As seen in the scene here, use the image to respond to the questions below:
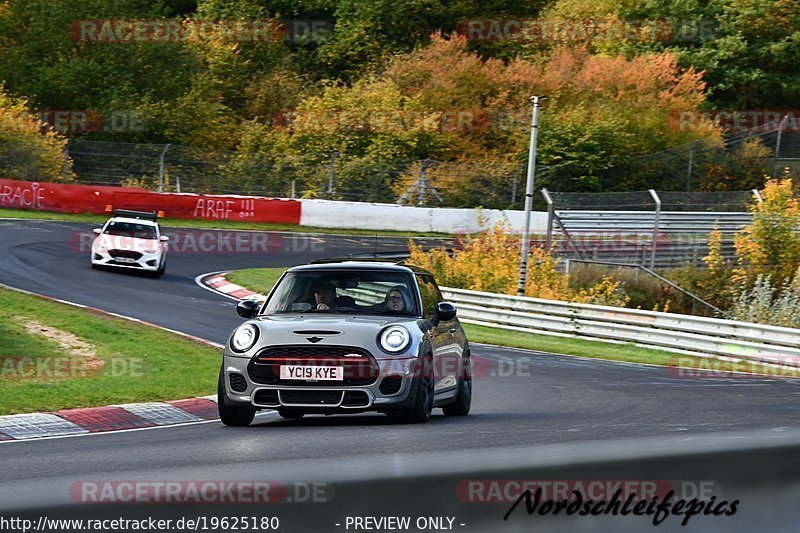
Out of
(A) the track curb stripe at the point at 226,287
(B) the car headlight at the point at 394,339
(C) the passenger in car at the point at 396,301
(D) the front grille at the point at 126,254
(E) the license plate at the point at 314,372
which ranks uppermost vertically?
(C) the passenger in car at the point at 396,301

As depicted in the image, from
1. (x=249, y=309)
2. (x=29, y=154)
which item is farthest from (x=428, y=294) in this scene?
(x=29, y=154)

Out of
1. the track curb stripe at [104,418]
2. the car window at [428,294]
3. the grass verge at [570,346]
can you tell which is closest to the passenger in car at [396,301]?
the car window at [428,294]

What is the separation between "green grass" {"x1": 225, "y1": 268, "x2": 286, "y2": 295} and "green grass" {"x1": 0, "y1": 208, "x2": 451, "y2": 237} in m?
8.34

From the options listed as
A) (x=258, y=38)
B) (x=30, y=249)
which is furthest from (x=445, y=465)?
(x=258, y=38)

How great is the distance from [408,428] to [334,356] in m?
0.87

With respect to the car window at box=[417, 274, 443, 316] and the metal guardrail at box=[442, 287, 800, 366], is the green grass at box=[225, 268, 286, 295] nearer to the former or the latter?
the metal guardrail at box=[442, 287, 800, 366]

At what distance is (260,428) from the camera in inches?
416

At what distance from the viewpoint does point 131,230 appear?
29.7 m

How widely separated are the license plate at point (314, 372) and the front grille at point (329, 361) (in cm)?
2

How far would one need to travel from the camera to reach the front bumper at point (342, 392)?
9898 mm

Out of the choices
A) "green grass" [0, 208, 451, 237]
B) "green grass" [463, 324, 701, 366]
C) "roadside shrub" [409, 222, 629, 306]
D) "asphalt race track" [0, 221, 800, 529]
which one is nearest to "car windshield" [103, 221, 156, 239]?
"asphalt race track" [0, 221, 800, 529]

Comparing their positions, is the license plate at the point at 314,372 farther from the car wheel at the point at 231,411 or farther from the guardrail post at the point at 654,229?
the guardrail post at the point at 654,229

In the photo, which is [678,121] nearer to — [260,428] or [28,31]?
[28,31]

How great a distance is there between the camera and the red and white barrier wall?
1668 inches
